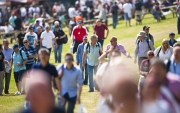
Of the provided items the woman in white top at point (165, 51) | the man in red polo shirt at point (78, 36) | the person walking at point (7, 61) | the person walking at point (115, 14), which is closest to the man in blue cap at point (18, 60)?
the person walking at point (7, 61)

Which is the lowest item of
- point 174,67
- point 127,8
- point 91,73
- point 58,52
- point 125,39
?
point 125,39

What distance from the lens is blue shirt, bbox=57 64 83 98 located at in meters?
11.8

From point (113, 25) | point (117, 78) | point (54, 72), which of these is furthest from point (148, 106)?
point (113, 25)

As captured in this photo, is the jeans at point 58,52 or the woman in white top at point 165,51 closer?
the woman in white top at point 165,51

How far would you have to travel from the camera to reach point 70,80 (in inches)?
464

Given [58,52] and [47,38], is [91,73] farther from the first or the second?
[58,52]

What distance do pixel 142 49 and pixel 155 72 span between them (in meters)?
9.86

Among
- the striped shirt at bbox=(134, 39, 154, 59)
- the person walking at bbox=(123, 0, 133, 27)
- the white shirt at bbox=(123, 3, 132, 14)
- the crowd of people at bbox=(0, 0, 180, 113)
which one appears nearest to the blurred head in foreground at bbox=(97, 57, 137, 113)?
the crowd of people at bbox=(0, 0, 180, 113)

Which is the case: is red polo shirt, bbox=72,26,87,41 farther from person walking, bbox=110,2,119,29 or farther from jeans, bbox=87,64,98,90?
person walking, bbox=110,2,119,29

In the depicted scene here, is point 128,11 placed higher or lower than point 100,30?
lower

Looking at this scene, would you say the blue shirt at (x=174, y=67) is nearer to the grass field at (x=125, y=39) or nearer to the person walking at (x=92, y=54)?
the grass field at (x=125, y=39)

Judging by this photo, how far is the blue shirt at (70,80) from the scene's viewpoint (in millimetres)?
11773

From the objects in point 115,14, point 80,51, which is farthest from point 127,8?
point 80,51

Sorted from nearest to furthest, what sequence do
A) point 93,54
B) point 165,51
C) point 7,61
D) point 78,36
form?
point 165,51, point 93,54, point 7,61, point 78,36
